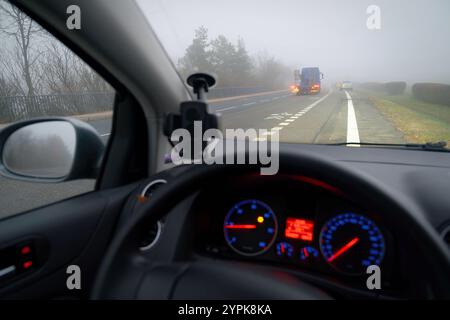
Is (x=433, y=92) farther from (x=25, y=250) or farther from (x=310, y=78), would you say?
(x=25, y=250)

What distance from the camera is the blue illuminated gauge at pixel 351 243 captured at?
5.12ft

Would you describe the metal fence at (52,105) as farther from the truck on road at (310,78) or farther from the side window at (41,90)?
the truck on road at (310,78)

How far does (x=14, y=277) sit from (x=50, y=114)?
1.04 m

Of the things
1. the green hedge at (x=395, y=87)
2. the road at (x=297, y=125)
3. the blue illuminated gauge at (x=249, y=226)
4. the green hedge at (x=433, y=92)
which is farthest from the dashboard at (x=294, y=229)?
the green hedge at (x=395, y=87)

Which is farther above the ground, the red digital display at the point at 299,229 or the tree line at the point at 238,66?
the tree line at the point at 238,66

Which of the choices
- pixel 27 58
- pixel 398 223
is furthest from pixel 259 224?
pixel 27 58

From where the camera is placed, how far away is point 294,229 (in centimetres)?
174

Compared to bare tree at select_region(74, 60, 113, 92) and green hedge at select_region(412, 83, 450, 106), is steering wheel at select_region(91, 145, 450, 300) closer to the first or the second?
bare tree at select_region(74, 60, 113, 92)

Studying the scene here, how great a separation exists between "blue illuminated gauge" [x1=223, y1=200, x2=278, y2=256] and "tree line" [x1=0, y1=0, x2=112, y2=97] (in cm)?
124

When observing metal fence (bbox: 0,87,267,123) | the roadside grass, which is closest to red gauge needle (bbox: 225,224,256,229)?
metal fence (bbox: 0,87,267,123)

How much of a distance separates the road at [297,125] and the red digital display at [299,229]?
946 mm
